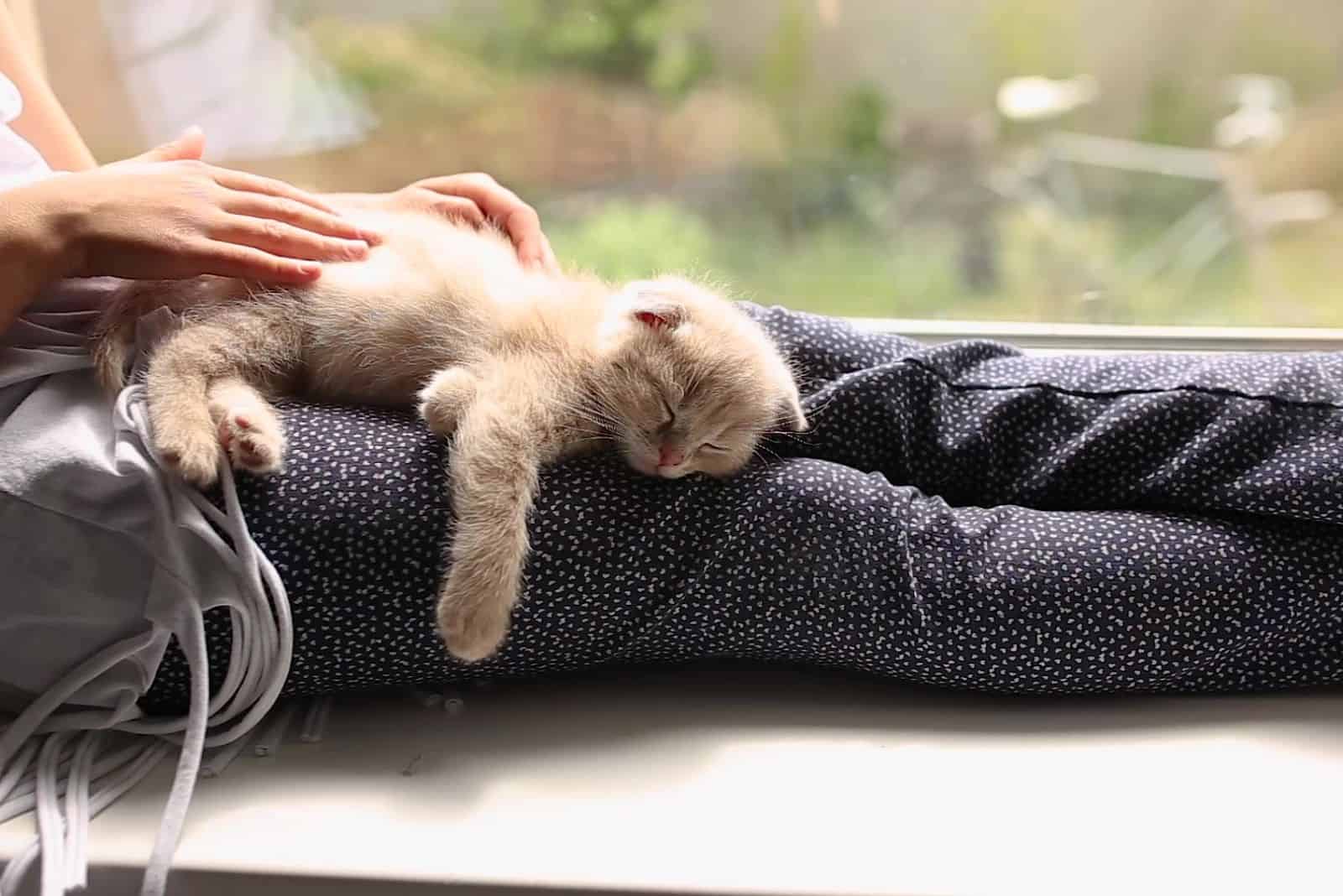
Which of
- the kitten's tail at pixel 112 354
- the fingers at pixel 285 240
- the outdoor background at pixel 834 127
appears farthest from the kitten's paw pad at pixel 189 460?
the outdoor background at pixel 834 127

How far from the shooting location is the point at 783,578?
1033 mm

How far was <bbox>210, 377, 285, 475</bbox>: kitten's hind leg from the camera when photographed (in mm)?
968

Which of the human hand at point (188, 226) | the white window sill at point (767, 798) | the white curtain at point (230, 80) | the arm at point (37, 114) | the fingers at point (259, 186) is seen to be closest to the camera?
the white window sill at point (767, 798)

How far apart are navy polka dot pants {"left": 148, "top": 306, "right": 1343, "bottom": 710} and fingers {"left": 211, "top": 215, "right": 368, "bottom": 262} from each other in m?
0.17

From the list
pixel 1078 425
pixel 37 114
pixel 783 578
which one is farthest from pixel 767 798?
pixel 37 114

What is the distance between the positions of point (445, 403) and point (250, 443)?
6.9 inches

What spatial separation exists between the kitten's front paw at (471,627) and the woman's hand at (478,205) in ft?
1.69

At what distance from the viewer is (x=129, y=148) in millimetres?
1780

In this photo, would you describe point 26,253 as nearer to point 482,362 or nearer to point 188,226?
point 188,226

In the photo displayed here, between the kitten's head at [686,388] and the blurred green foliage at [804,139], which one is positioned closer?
the kitten's head at [686,388]

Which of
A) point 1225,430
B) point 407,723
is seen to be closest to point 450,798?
point 407,723

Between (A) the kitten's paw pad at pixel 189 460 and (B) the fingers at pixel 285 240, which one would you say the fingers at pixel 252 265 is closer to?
(B) the fingers at pixel 285 240

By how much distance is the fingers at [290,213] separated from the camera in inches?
43.5

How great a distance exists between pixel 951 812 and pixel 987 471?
377 millimetres
